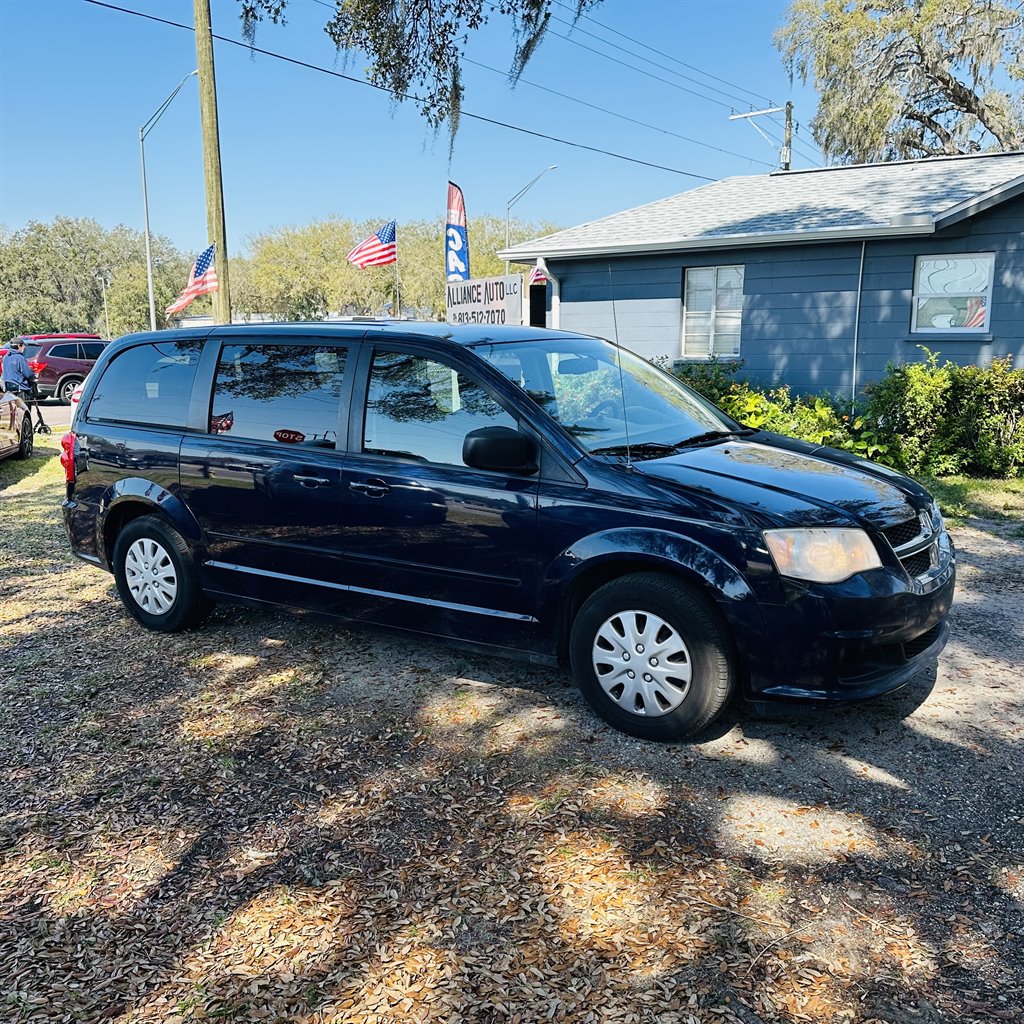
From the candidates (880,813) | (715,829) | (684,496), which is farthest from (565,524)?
Result: (880,813)

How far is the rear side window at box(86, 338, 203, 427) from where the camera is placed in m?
5.35

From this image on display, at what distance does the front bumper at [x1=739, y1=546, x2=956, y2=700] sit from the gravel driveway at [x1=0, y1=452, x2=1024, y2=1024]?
28 cm

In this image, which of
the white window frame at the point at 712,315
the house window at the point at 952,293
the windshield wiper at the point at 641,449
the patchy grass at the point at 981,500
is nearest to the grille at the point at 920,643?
the windshield wiper at the point at 641,449

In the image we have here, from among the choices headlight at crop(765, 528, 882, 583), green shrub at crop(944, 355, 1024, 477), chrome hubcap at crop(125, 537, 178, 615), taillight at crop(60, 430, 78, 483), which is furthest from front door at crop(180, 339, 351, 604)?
green shrub at crop(944, 355, 1024, 477)

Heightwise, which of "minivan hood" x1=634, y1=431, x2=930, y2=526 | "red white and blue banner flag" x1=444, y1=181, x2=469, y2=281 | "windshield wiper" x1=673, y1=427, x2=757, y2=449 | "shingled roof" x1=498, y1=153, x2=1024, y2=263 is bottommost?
"minivan hood" x1=634, y1=431, x2=930, y2=526

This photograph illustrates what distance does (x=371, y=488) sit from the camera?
4.51 m

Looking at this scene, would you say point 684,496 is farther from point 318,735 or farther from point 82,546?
point 82,546

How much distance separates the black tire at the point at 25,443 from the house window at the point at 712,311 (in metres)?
10.1

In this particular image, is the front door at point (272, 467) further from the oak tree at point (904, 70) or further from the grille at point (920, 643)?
the oak tree at point (904, 70)

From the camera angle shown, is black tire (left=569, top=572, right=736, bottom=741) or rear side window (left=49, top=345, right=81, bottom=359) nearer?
black tire (left=569, top=572, right=736, bottom=741)

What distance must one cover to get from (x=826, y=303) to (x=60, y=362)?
2159 centimetres

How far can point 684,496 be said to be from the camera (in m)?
3.83

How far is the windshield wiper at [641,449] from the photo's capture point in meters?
4.17

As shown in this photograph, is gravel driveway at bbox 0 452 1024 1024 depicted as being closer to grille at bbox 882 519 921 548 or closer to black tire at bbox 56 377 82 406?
grille at bbox 882 519 921 548
